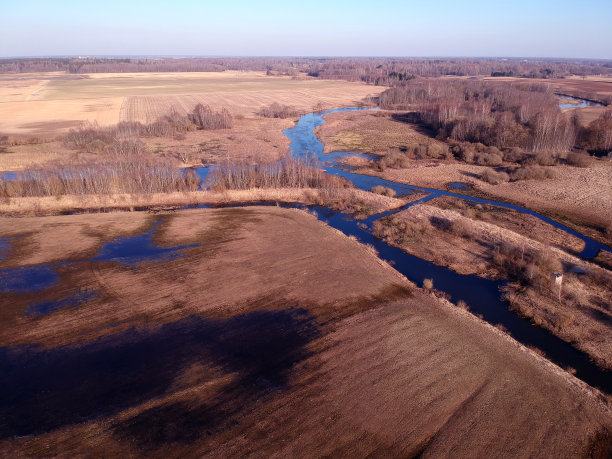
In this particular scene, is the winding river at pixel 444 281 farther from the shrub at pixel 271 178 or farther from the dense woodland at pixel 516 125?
the dense woodland at pixel 516 125

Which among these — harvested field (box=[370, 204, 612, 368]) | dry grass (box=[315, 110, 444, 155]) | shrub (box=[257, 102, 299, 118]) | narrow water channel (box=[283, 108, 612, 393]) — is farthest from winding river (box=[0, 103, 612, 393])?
shrub (box=[257, 102, 299, 118])

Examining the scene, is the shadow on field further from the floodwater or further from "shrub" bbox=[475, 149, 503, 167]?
"shrub" bbox=[475, 149, 503, 167]

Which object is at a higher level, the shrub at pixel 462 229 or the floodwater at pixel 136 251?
the shrub at pixel 462 229

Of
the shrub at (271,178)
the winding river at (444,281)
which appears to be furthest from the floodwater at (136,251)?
the shrub at (271,178)

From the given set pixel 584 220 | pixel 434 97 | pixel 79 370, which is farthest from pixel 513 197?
pixel 434 97

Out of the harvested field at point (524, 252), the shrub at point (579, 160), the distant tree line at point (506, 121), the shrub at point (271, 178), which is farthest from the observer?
the distant tree line at point (506, 121)

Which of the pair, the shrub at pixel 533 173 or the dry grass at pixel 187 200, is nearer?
the dry grass at pixel 187 200
